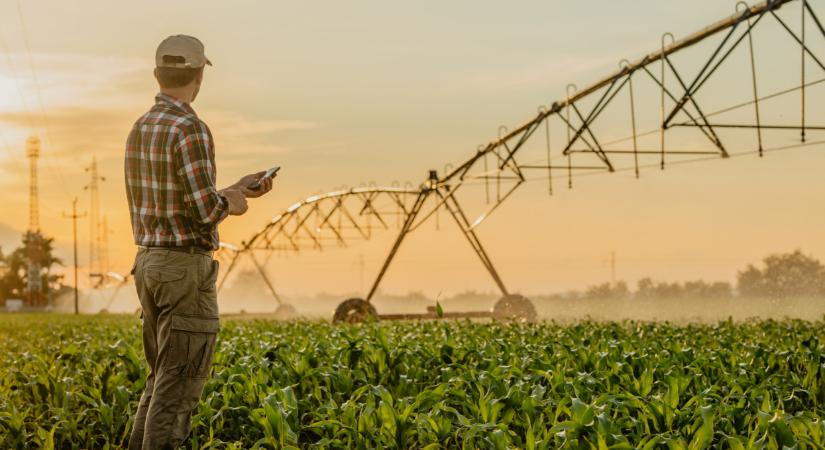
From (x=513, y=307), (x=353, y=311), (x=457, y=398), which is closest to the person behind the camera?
(x=457, y=398)

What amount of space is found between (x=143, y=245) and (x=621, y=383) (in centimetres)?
414

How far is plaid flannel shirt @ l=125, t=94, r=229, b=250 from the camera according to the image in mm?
5414

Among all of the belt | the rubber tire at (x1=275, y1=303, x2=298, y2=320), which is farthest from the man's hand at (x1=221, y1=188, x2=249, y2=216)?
the rubber tire at (x1=275, y1=303, x2=298, y2=320)

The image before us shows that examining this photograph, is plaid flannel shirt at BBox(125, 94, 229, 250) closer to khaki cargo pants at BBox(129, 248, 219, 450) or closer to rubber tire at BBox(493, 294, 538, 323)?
khaki cargo pants at BBox(129, 248, 219, 450)

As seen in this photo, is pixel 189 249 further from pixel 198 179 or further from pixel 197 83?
pixel 197 83

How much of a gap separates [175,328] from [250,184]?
0.92 m

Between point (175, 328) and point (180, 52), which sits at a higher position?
point (180, 52)

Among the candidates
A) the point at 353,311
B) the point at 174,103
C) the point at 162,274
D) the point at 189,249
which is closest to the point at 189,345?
the point at 162,274

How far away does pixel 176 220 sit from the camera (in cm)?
552

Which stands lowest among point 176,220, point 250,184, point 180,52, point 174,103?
point 176,220

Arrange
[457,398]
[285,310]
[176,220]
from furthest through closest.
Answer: [285,310]
[457,398]
[176,220]

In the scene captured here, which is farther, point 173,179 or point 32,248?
point 32,248

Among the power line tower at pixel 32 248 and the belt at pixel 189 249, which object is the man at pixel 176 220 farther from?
the power line tower at pixel 32 248

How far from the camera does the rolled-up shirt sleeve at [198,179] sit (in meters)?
5.39
